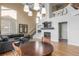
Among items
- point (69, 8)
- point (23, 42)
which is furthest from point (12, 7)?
point (69, 8)

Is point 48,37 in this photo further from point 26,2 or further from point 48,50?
point 26,2

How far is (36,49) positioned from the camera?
270 cm

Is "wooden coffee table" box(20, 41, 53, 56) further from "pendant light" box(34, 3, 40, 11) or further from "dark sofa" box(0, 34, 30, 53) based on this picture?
"pendant light" box(34, 3, 40, 11)

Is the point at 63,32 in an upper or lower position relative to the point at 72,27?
lower

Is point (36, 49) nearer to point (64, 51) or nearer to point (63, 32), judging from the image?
point (64, 51)

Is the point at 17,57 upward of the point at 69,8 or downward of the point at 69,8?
downward

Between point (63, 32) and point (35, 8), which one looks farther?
point (63, 32)

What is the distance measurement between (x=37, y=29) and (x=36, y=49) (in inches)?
16.7

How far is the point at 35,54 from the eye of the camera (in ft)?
8.84

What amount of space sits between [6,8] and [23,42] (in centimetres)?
79

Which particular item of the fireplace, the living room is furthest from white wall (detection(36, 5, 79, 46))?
the fireplace

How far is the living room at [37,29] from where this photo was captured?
105 inches

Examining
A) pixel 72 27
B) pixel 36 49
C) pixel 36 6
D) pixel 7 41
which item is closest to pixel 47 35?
pixel 36 49

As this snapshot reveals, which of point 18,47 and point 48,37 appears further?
point 48,37
